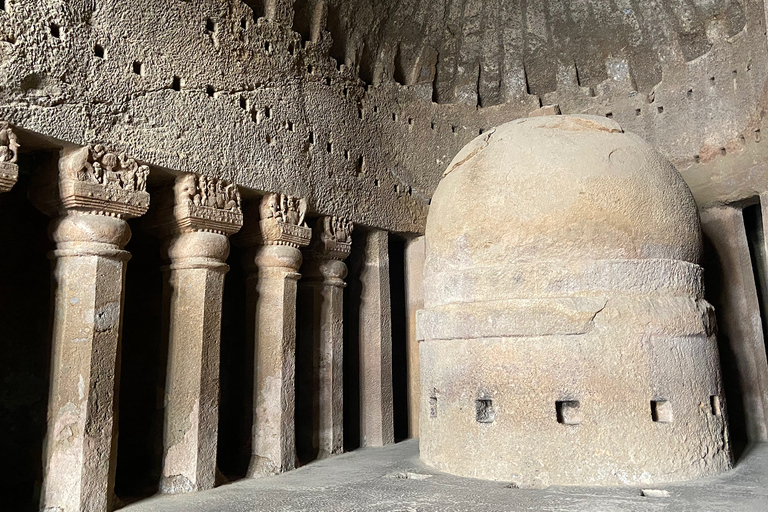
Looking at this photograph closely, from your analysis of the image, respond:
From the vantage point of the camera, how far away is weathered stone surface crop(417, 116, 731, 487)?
3943mm

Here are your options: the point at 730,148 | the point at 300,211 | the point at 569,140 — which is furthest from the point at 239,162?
the point at 730,148

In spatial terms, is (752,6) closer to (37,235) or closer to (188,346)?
(188,346)

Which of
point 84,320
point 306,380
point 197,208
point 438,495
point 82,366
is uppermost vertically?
point 197,208

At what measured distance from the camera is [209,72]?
4.77 m

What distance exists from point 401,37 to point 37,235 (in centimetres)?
432

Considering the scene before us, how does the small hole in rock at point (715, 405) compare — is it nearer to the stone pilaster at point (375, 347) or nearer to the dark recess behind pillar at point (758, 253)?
the dark recess behind pillar at point (758, 253)

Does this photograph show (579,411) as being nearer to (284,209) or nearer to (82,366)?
(284,209)

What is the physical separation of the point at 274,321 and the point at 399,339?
109 inches

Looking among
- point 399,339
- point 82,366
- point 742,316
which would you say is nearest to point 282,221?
point 82,366

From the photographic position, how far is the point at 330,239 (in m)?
5.73

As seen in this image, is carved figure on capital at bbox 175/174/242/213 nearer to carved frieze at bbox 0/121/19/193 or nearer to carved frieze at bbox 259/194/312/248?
carved frieze at bbox 259/194/312/248

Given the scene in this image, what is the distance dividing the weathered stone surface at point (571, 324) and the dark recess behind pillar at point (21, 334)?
335cm

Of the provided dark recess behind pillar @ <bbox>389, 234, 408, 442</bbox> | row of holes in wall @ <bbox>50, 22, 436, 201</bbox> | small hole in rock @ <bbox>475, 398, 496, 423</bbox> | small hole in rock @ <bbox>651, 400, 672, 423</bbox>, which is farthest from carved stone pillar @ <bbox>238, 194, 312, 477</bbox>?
small hole in rock @ <bbox>651, 400, 672, 423</bbox>

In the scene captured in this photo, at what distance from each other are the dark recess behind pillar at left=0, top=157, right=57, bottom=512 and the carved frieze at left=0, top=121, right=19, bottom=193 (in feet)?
5.44
